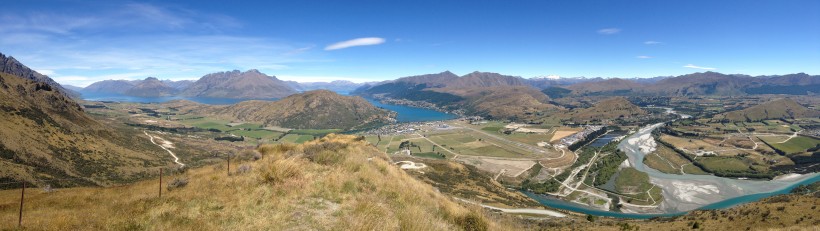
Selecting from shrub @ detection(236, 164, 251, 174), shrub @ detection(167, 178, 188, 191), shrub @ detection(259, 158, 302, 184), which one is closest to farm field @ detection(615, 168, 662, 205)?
shrub @ detection(259, 158, 302, 184)

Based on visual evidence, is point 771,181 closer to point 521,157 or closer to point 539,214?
point 521,157

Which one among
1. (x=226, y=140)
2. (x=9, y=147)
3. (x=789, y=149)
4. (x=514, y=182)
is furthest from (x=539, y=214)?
(x=226, y=140)

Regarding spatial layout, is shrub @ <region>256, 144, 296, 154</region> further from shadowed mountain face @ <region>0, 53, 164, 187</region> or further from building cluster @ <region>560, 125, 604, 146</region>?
building cluster @ <region>560, 125, 604, 146</region>

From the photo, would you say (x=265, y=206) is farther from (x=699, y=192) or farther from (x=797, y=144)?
(x=797, y=144)

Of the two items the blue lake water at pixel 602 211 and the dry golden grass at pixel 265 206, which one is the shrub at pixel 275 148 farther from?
the blue lake water at pixel 602 211

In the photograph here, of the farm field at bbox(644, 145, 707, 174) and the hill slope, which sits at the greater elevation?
the hill slope

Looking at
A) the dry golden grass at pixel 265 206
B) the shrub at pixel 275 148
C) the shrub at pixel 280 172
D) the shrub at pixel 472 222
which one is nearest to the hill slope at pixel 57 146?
the shrub at pixel 275 148
